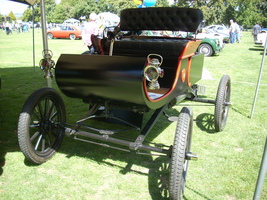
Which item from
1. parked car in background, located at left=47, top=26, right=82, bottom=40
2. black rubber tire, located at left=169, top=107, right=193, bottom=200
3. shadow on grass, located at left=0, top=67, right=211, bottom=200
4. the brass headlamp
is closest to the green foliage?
parked car in background, located at left=47, top=26, right=82, bottom=40

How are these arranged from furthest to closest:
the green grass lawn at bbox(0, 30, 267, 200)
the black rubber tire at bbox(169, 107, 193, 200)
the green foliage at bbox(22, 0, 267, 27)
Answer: the green foliage at bbox(22, 0, 267, 27)
the green grass lawn at bbox(0, 30, 267, 200)
the black rubber tire at bbox(169, 107, 193, 200)

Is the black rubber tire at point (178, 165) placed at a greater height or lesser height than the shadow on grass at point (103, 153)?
greater

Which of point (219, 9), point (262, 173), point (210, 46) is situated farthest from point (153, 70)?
point (219, 9)

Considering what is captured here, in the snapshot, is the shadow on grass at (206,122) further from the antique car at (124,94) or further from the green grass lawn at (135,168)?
the antique car at (124,94)

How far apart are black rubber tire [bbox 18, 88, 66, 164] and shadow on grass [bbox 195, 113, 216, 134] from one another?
2.13 metres

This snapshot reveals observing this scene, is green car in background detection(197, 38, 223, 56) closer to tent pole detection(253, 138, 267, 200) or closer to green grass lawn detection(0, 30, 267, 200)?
green grass lawn detection(0, 30, 267, 200)

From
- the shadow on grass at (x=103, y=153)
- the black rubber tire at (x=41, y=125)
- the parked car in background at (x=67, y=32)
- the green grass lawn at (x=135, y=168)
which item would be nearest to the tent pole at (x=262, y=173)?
the green grass lawn at (x=135, y=168)

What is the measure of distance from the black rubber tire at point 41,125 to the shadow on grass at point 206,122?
2.13 m

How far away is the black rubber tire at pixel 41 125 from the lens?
2461 millimetres

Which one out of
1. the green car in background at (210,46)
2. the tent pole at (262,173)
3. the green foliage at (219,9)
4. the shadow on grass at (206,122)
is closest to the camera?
the tent pole at (262,173)

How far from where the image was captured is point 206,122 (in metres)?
4.15

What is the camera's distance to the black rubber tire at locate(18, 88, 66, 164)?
2461 millimetres

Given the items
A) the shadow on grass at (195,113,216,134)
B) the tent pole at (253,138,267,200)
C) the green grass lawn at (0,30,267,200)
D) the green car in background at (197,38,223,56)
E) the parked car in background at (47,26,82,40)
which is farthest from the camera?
the parked car in background at (47,26,82,40)

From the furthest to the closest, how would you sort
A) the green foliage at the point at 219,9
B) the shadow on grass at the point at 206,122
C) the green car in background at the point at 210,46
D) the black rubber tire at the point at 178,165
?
the green foliage at the point at 219,9 → the green car in background at the point at 210,46 → the shadow on grass at the point at 206,122 → the black rubber tire at the point at 178,165
